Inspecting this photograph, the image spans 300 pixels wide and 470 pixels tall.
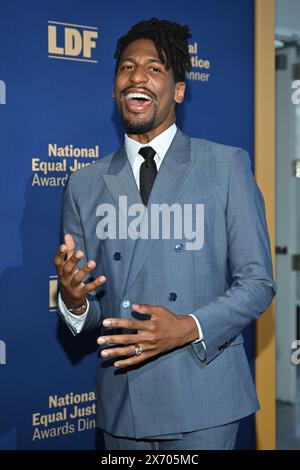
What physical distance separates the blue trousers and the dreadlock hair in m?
1.04

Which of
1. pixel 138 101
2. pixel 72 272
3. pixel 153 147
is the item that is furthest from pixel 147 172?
pixel 72 272

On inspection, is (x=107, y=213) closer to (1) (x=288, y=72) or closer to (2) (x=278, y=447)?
(2) (x=278, y=447)

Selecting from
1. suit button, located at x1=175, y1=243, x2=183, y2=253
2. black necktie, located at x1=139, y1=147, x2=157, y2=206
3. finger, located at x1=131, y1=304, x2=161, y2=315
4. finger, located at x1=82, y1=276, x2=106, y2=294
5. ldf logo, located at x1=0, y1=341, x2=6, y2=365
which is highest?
black necktie, located at x1=139, y1=147, x2=157, y2=206

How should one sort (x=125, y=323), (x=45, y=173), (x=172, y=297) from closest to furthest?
(x=125, y=323) → (x=172, y=297) → (x=45, y=173)

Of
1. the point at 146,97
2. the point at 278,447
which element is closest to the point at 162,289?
the point at 146,97

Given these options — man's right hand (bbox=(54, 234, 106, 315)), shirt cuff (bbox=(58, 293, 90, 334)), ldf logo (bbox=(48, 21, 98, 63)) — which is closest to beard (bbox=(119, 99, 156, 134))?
man's right hand (bbox=(54, 234, 106, 315))

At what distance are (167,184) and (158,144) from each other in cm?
15

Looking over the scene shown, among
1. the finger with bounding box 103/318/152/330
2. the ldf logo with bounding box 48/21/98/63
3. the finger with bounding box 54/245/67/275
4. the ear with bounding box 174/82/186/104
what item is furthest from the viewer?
the ldf logo with bounding box 48/21/98/63

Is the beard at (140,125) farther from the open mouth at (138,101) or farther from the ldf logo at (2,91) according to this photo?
the ldf logo at (2,91)

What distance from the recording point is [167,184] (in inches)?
71.9

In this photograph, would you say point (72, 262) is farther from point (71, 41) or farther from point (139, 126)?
point (71, 41)

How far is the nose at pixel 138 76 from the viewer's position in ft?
6.06

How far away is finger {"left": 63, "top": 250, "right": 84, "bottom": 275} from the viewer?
1609mm

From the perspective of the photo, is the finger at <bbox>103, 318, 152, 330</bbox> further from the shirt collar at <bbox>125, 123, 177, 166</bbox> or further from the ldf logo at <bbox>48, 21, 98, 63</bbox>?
the ldf logo at <bbox>48, 21, 98, 63</bbox>
